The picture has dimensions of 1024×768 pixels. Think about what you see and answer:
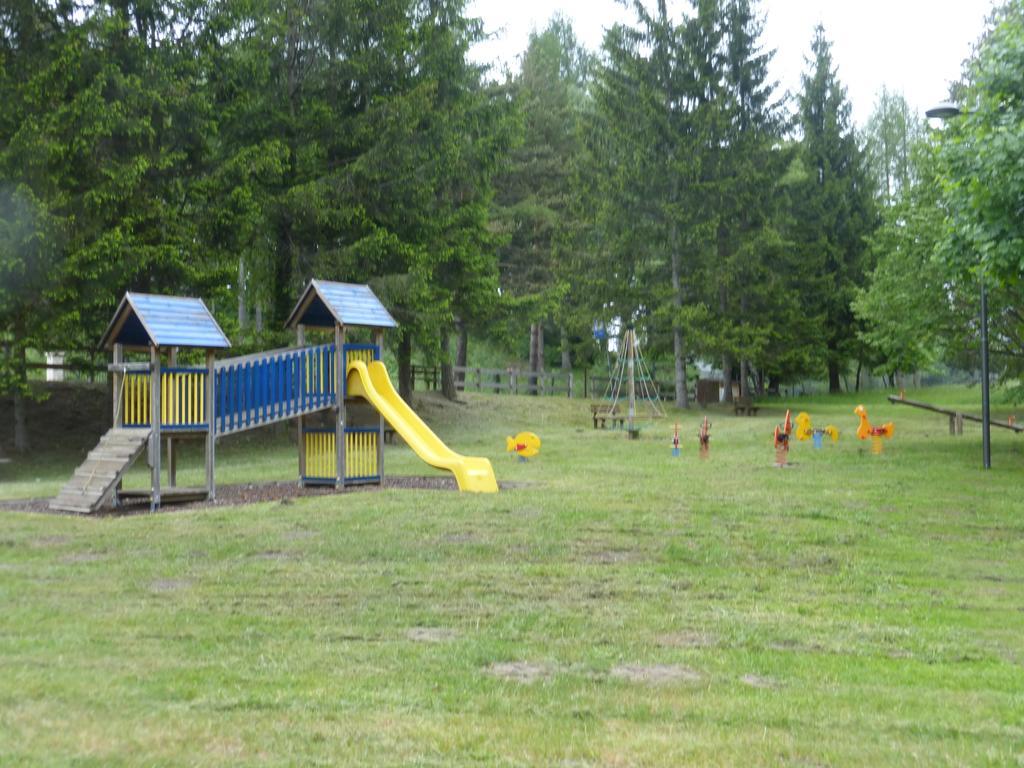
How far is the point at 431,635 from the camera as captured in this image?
21.9ft

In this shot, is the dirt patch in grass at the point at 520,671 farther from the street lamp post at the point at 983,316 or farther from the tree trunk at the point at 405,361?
the tree trunk at the point at 405,361

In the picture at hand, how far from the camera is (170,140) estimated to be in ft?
83.1

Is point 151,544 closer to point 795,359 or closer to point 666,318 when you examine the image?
point 666,318

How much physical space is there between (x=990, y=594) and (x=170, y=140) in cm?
2174

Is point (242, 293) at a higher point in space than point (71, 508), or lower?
higher

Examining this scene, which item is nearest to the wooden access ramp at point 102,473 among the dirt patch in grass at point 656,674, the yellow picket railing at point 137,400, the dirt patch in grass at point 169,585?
the yellow picket railing at point 137,400

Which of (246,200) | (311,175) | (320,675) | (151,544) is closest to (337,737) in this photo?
(320,675)

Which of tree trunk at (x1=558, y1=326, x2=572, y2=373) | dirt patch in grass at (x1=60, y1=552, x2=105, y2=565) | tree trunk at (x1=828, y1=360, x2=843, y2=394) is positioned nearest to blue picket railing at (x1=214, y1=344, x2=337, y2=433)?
dirt patch in grass at (x1=60, y1=552, x2=105, y2=565)

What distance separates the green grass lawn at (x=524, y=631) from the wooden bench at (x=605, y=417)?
16634mm

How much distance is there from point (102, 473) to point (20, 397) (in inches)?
458

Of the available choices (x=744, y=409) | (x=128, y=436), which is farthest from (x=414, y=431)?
(x=744, y=409)

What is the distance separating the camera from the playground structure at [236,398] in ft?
50.2

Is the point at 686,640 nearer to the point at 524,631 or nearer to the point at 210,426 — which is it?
the point at 524,631

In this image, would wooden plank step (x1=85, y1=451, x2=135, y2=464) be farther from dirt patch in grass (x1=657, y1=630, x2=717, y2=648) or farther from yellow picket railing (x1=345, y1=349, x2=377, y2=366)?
dirt patch in grass (x1=657, y1=630, x2=717, y2=648)
